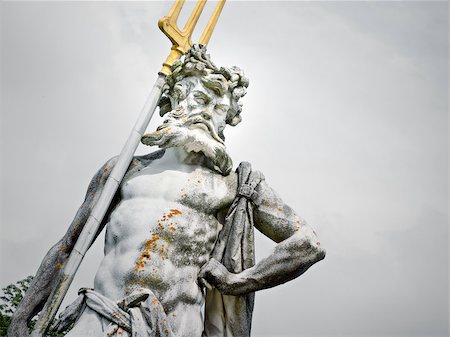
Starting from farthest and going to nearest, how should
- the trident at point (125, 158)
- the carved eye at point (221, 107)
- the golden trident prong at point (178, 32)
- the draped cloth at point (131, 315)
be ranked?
1. the golden trident prong at point (178, 32)
2. the carved eye at point (221, 107)
3. the trident at point (125, 158)
4. the draped cloth at point (131, 315)

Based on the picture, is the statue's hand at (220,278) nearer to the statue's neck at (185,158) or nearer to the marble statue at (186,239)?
the marble statue at (186,239)

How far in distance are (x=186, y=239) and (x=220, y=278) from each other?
0.49m

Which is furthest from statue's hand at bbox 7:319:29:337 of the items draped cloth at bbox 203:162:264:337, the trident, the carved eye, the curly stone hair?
the carved eye

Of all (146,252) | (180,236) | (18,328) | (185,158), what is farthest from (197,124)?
(18,328)

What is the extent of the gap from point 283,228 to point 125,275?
165 cm

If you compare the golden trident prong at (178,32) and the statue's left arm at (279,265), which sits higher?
the golden trident prong at (178,32)

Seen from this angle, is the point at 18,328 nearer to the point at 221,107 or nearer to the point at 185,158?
the point at 185,158

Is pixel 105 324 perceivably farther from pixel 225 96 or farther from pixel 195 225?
pixel 225 96

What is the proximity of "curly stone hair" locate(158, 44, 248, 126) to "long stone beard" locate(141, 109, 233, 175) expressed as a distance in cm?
40

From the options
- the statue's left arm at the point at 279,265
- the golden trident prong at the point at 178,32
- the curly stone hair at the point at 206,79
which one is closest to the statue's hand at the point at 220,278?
the statue's left arm at the point at 279,265

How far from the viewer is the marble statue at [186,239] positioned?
6203mm

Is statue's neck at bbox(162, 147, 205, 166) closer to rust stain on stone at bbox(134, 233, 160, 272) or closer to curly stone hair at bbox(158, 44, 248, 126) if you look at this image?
curly stone hair at bbox(158, 44, 248, 126)

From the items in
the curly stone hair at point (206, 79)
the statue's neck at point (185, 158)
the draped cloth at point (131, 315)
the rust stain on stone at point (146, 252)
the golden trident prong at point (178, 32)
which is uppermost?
the golden trident prong at point (178, 32)

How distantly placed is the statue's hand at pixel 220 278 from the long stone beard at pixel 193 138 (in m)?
1.13
